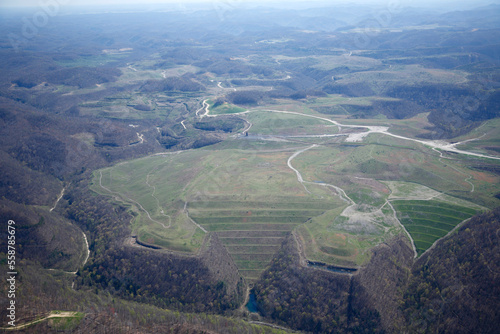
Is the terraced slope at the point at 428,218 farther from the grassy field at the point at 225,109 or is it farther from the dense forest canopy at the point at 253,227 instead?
the grassy field at the point at 225,109

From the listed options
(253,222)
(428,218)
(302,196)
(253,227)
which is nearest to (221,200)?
(253,222)

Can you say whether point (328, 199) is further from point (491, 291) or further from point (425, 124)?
point (425, 124)

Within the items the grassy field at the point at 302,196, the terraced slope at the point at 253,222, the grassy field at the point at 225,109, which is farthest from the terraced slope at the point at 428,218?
the grassy field at the point at 225,109

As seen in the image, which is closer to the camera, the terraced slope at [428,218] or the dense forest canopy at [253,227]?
the dense forest canopy at [253,227]

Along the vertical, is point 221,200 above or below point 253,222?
above

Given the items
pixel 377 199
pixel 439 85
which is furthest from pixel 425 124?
pixel 377 199

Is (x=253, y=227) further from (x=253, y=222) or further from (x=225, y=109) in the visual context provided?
(x=225, y=109)

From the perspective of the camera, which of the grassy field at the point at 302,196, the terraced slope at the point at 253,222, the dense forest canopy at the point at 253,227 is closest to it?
the dense forest canopy at the point at 253,227

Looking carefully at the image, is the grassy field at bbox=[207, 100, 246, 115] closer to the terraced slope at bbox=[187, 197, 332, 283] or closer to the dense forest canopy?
the dense forest canopy
